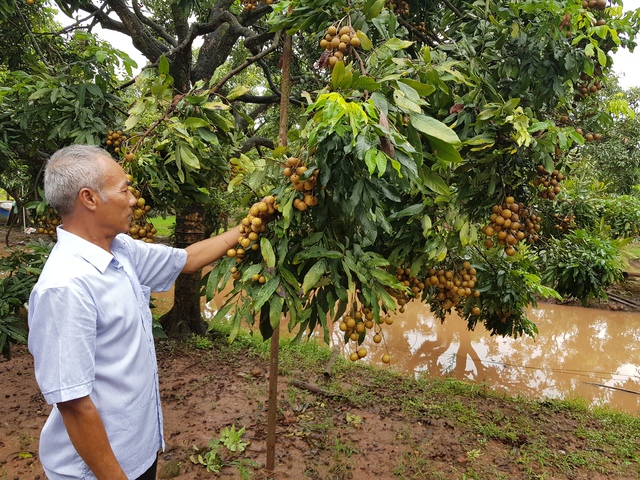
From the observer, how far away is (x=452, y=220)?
216 centimetres

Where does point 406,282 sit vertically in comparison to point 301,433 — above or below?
above

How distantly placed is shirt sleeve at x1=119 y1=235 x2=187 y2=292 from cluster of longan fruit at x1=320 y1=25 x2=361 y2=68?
3.12 feet

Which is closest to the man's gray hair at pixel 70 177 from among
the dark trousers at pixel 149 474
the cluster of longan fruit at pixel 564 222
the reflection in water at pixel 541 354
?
the dark trousers at pixel 149 474

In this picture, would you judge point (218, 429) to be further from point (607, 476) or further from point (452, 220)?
point (607, 476)

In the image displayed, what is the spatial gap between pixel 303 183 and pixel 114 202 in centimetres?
60

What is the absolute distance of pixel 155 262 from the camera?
5.43 ft

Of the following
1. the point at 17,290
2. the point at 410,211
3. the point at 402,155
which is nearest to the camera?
the point at 402,155

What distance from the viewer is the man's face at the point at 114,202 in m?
1.27

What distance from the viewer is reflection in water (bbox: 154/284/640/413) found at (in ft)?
19.6

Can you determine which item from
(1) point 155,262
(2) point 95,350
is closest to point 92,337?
(2) point 95,350

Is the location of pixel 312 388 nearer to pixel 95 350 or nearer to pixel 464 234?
pixel 464 234

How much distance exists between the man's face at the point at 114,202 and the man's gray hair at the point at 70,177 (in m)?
0.02

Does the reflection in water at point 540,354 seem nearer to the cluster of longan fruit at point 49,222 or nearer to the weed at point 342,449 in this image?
the weed at point 342,449

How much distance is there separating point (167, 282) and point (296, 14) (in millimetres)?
1255
